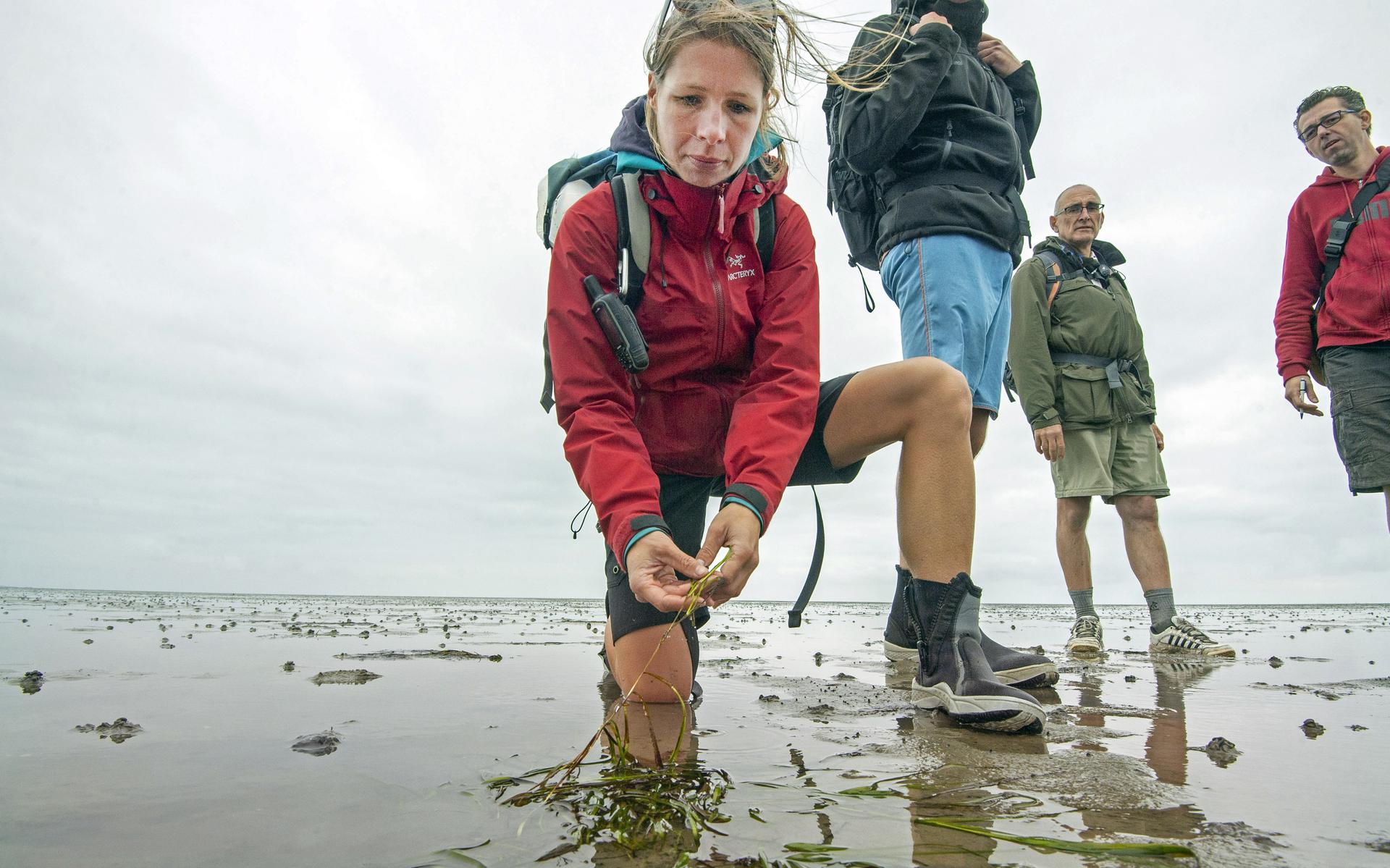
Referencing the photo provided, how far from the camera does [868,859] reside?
1203 mm

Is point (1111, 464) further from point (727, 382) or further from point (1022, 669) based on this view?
point (727, 382)

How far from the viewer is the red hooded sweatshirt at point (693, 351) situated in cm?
246

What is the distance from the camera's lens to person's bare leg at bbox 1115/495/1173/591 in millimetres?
5141

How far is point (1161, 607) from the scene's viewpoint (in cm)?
518

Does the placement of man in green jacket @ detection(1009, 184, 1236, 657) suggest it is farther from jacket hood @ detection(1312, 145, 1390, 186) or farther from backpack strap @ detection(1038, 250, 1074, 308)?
jacket hood @ detection(1312, 145, 1390, 186)

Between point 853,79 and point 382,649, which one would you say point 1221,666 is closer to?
point 853,79

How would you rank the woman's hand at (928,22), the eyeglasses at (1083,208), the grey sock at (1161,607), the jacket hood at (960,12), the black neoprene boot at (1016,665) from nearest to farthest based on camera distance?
the black neoprene boot at (1016,665)
the woman's hand at (928,22)
the jacket hood at (960,12)
the grey sock at (1161,607)
the eyeglasses at (1083,208)

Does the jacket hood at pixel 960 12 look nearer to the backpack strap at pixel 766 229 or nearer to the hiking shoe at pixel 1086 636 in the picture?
the backpack strap at pixel 766 229

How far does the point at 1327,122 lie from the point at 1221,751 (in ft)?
15.0

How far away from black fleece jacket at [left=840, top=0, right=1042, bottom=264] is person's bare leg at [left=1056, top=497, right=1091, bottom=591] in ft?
7.35

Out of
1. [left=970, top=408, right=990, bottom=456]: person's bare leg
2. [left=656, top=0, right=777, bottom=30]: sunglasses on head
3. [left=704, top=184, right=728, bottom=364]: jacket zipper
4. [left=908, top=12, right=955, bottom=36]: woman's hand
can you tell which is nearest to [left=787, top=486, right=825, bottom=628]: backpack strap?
[left=704, top=184, right=728, bottom=364]: jacket zipper

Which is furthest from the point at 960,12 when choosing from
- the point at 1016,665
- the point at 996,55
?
the point at 1016,665

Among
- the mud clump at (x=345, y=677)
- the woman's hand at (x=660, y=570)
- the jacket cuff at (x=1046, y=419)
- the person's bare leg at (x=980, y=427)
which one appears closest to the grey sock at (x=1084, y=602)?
the jacket cuff at (x=1046, y=419)

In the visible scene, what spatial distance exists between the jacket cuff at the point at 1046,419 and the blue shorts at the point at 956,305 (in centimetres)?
138
